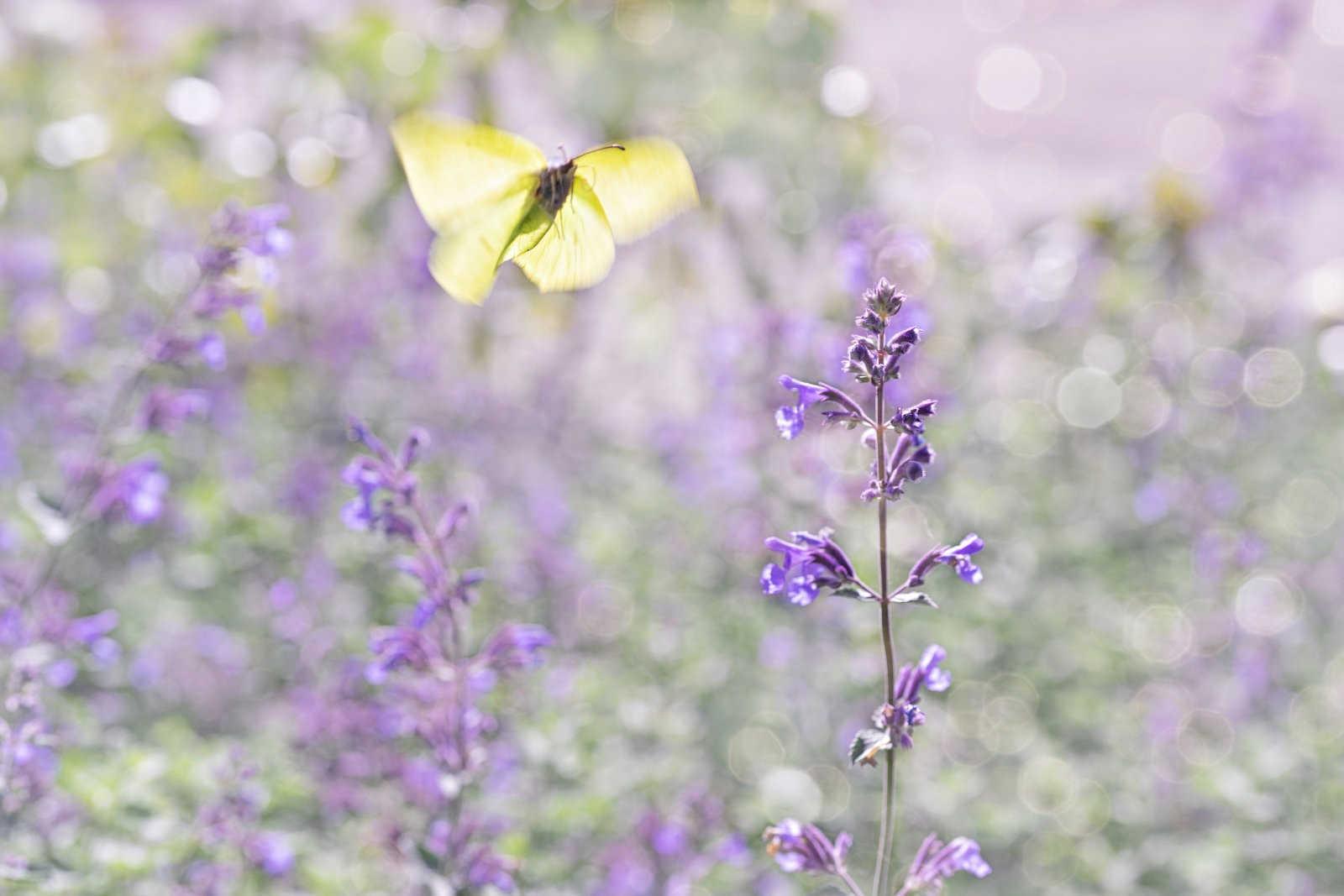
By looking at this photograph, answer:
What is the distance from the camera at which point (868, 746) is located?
1390mm

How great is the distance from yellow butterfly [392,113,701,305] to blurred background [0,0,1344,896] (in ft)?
1.65

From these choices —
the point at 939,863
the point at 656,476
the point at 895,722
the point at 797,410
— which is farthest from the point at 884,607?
the point at 656,476

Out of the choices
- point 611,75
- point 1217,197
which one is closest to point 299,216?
point 611,75

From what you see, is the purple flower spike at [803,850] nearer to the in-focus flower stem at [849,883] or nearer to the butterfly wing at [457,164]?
the in-focus flower stem at [849,883]

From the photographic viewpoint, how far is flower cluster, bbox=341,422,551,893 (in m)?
1.80

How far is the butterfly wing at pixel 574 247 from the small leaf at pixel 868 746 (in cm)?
73

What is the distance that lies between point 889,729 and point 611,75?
233 cm

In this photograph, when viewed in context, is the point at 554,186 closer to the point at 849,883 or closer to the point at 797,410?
the point at 797,410

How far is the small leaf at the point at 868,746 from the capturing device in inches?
53.6

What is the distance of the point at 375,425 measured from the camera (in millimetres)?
4285

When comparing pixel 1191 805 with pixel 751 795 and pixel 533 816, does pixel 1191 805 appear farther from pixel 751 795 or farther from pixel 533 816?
pixel 533 816

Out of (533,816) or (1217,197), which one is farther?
(1217,197)

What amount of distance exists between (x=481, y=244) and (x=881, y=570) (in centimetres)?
75

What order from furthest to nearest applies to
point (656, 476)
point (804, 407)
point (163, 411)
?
point (656, 476), point (163, 411), point (804, 407)
